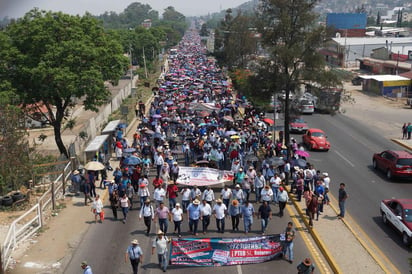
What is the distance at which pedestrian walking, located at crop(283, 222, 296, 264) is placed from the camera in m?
14.2

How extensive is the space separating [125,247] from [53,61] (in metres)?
14.4

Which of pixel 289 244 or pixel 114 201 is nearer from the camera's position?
pixel 289 244

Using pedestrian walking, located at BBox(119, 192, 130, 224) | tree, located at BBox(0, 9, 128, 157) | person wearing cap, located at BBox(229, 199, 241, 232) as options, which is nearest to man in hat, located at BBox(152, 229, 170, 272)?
person wearing cap, located at BBox(229, 199, 241, 232)

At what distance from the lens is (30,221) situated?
642 inches

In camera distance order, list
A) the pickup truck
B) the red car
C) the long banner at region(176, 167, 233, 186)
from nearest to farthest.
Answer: the pickup truck, the long banner at region(176, 167, 233, 186), the red car

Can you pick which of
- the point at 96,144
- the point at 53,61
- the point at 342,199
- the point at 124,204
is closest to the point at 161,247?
the point at 124,204

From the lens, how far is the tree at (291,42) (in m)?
23.9

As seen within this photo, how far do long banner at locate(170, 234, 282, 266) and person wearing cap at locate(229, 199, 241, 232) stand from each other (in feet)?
7.37

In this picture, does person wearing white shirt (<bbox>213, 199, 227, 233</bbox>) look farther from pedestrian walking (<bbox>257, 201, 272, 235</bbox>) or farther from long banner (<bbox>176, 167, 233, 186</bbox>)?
long banner (<bbox>176, 167, 233, 186</bbox>)

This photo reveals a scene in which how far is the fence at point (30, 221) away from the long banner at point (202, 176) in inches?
202

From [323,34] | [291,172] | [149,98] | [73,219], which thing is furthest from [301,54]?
[149,98]

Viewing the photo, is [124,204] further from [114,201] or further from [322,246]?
[322,246]

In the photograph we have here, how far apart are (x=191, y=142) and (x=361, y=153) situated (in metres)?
10.9

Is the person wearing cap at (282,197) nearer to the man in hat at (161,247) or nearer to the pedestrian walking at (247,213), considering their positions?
the pedestrian walking at (247,213)
